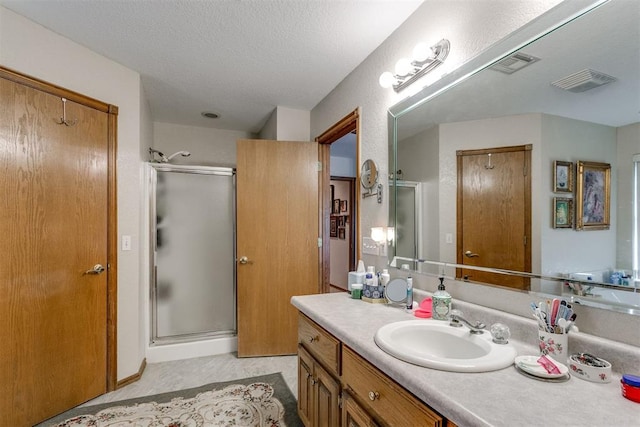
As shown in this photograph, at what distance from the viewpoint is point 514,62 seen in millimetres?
1153

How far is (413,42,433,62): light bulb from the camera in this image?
58.6 inches

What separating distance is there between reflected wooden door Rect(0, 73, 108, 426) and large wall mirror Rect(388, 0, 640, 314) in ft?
7.04

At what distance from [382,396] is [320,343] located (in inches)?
19.4

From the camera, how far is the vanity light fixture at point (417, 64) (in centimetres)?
147

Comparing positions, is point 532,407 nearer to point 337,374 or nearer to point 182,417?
point 337,374

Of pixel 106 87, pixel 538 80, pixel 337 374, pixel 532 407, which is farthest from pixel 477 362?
pixel 106 87

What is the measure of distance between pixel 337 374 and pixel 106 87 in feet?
7.88

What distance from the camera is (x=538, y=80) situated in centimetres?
109

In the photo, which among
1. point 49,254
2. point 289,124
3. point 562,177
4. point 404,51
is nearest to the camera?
point 562,177

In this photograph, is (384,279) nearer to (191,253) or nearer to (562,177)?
(562,177)

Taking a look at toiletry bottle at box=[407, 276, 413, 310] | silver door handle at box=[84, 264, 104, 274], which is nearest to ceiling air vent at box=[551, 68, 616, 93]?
toiletry bottle at box=[407, 276, 413, 310]

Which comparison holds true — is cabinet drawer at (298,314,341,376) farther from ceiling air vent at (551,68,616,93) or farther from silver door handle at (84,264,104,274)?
silver door handle at (84,264,104,274)

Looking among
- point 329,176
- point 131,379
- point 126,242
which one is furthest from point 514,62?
point 131,379

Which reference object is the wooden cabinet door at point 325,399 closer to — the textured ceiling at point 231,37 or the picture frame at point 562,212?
the picture frame at point 562,212
